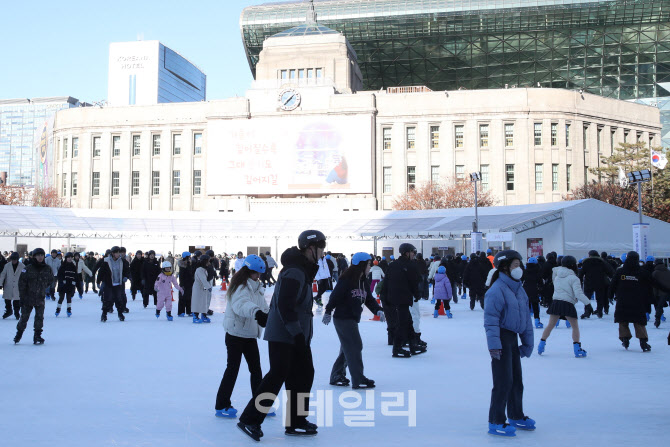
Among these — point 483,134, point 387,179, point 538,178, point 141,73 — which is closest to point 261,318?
point 387,179

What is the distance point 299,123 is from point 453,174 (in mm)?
13941

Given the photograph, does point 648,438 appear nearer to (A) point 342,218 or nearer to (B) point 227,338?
(B) point 227,338

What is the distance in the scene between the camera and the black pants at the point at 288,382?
17.8ft

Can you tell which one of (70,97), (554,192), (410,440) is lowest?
(410,440)

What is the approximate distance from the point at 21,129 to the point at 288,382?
640 ft

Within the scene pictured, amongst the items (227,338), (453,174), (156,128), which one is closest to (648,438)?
(227,338)

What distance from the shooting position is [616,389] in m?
7.59

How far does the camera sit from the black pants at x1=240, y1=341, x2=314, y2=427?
5.43 metres

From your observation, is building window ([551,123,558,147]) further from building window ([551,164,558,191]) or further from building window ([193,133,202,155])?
building window ([193,133,202,155])

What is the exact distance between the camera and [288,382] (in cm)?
567

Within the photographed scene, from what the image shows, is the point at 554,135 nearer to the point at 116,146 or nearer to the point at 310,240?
the point at 116,146

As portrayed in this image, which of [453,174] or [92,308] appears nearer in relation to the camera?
[92,308]

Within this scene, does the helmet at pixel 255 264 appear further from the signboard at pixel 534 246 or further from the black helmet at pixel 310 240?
the signboard at pixel 534 246

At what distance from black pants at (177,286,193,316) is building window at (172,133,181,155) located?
4923 centimetres
